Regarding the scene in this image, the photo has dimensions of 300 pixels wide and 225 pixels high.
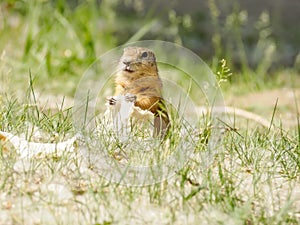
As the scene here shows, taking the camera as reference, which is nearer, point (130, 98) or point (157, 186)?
point (157, 186)

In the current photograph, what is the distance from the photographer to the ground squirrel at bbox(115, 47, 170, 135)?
303 centimetres

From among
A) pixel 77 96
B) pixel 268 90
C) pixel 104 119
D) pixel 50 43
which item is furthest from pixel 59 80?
pixel 104 119

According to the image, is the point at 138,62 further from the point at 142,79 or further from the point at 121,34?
the point at 121,34

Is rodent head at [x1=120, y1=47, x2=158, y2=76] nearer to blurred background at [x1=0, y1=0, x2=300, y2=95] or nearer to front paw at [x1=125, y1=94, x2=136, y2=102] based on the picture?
front paw at [x1=125, y1=94, x2=136, y2=102]

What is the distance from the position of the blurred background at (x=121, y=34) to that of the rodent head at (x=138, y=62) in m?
1.30

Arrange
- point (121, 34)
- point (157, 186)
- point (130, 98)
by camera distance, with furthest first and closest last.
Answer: point (121, 34), point (130, 98), point (157, 186)

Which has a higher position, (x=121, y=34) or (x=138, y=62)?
(x=121, y=34)

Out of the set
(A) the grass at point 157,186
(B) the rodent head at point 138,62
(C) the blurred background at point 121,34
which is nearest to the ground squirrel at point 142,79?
(B) the rodent head at point 138,62

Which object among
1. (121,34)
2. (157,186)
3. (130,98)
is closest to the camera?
(157,186)

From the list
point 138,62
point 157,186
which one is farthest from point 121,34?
point 157,186

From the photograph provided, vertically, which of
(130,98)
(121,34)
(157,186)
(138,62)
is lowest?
(157,186)

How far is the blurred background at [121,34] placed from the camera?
5.98m

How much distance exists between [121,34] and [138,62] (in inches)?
201

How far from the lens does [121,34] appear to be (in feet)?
26.7
